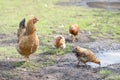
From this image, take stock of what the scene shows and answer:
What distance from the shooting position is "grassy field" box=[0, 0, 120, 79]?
44.3ft

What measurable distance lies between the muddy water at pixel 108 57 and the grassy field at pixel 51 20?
1.19m

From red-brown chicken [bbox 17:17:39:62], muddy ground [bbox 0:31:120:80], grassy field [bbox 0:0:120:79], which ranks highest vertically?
red-brown chicken [bbox 17:17:39:62]

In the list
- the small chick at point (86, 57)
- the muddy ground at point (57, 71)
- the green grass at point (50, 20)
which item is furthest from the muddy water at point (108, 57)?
the green grass at point (50, 20)

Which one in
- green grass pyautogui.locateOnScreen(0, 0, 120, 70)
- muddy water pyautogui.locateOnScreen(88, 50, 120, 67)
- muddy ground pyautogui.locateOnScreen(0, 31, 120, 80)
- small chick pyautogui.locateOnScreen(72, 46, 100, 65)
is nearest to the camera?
muddy ground pyautogui.locateOnScreen(0, 31, 120, 80)

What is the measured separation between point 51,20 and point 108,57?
6377 mm

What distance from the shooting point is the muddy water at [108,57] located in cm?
1103

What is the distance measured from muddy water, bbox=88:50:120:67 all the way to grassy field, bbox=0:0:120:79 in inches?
46.7

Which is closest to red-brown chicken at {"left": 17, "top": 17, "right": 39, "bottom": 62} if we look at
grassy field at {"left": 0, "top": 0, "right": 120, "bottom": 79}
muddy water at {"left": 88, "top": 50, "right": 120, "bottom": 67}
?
grassy field at {"left": 0, "top": 0, "right": 120, "bottom": 79}

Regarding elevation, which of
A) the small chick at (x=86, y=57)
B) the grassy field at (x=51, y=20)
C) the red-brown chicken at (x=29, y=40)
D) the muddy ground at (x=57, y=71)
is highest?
the red-brown chicken at (x=29, y=40)

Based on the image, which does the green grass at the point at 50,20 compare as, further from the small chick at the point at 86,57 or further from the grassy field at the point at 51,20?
the small chick at the point at 86,57

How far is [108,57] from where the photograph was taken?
461 inches

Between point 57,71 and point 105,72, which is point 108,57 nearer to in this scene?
point 105,72

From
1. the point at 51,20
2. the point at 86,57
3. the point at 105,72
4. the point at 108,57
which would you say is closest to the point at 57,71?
the point at 86,57

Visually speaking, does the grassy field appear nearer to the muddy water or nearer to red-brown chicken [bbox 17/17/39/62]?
red-brown chicken [bbox 17/17/39/62]
